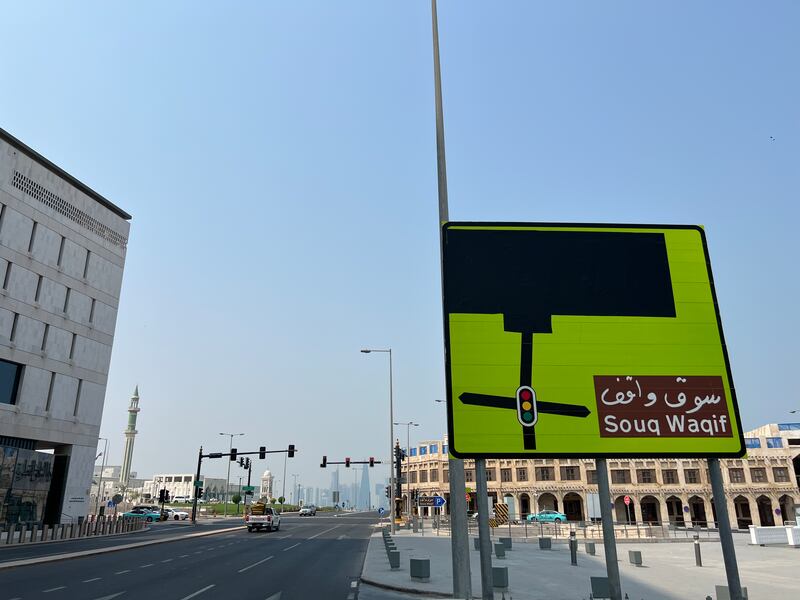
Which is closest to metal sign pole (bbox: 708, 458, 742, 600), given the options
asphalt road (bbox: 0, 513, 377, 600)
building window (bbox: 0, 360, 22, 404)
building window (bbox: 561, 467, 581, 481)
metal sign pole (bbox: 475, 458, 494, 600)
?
metal sign pole (bbox: 475, 458, 494, 600)

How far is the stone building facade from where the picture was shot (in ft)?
266

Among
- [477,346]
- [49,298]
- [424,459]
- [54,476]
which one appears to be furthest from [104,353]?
[424,459]

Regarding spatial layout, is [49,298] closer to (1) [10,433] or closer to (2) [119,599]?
(1) [10,433]

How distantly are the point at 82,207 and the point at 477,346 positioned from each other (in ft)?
181

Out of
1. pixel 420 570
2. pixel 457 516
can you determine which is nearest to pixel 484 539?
pixel 457 516

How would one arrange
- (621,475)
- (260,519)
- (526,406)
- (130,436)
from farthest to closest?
(130,436), (621,475), (260,519), (526,406)

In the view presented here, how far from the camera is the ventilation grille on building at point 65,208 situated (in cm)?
4644

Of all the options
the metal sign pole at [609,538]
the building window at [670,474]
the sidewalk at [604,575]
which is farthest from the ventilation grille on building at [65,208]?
the building window at [670,474]

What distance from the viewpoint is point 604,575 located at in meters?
19.3

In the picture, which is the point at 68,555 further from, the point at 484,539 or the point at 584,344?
the point at 584,344

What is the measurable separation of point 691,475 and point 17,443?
8856cm

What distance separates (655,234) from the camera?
1049cm

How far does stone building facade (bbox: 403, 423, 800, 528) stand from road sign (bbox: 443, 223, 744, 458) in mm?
Answer: 72211

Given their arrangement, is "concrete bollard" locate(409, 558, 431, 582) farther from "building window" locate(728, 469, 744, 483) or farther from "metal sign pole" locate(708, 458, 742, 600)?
"building window" locate(728, 469, 744, 483)
